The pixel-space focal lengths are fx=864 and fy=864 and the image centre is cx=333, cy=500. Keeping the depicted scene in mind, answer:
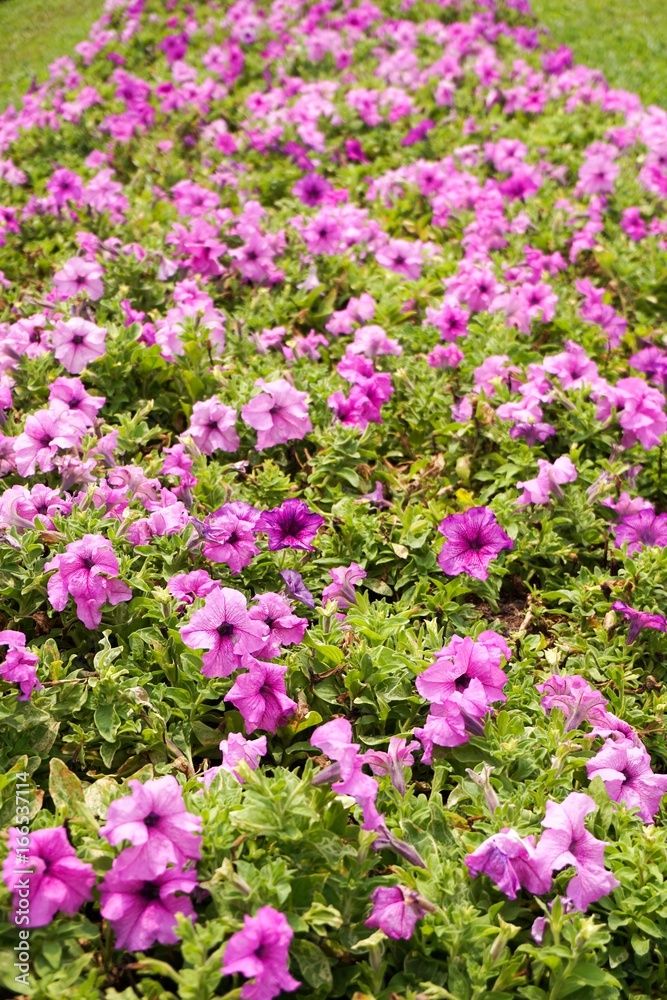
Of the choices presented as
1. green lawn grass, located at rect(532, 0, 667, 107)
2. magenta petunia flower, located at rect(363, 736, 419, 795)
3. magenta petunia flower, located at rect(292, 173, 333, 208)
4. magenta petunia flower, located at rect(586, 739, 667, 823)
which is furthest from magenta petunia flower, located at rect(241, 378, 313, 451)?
green lawn grass, located at rect(532, 0, 667, 107)

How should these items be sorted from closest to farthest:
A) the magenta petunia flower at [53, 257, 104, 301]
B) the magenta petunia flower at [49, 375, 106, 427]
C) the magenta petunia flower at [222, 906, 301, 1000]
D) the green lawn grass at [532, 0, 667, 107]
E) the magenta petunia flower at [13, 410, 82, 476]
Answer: the magenta petunia flower at [222, 906, 301, 1000], the magenta petunia flower at [13, 410, 82, 476], the magenta petunia flower at [49, 375, 106, 427], the magenta petunia flower at [53, 257, 104, 301], the green lawn grass at [532, 0, 667, 107]

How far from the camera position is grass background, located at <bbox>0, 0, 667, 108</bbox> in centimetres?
841

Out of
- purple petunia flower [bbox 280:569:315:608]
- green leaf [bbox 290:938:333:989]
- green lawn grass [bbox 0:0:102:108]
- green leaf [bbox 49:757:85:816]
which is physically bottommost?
green lawn grass [bbox 0:0:102:108]

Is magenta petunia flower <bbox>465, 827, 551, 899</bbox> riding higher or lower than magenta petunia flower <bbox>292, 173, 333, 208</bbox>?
lower

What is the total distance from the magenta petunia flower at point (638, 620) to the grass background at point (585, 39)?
6.39 m

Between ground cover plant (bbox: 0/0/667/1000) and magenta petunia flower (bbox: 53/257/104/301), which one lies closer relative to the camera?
ground cover plant (bbox: 0/0/667/1000)

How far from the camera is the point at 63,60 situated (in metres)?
9.12

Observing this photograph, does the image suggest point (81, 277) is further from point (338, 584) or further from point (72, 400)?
point (338, 584)

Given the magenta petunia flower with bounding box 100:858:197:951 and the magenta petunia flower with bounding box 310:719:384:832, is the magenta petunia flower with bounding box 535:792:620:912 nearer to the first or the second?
the magenta petunia flower with bounding box 310:719:384:832

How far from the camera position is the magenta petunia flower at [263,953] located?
5.54 ft

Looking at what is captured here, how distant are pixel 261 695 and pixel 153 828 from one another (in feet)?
1.82

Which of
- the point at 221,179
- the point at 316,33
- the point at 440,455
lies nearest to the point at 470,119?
the point at 221,179

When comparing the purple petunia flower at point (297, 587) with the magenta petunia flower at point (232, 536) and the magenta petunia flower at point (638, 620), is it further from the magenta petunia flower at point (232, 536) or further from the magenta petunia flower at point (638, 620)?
the magenta petunia flower at point (638, 620)

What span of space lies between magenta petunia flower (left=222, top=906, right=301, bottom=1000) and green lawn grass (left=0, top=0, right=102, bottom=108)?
9.22m
